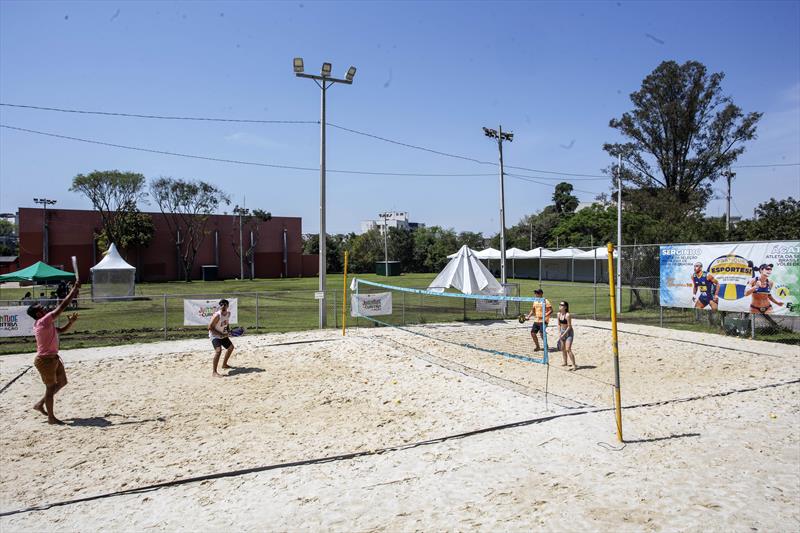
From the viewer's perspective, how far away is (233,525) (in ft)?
15.8

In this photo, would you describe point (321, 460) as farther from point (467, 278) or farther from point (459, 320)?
point (467, 278)

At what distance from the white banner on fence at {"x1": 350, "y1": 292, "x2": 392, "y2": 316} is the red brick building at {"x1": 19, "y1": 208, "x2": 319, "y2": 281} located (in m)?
37.4

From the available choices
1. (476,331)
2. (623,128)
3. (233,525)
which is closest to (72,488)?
(233,525)

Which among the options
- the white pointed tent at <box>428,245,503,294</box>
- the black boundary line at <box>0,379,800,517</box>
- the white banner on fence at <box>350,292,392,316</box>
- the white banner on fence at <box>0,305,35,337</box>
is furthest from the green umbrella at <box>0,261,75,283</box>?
the black boundary line at <box>0,379,800,517</box>

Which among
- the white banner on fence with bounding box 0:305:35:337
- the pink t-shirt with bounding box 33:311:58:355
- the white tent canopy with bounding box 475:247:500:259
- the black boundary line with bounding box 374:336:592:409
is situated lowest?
the black boundary line with bounding box 374:336:592:409

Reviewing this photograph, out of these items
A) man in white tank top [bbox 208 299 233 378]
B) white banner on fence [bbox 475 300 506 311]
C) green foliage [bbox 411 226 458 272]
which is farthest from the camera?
green foliage [bbox 411 226 458 272]

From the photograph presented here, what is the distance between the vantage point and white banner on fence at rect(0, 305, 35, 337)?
15113 millimetres

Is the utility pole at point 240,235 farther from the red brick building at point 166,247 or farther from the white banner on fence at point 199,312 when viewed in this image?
the white banner on fence at point 199,312

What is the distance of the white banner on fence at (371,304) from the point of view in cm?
1804

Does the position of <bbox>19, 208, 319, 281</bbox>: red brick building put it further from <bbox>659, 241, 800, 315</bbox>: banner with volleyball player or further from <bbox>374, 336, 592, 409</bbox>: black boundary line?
<bbox>659, 241, 800, 315</bbox>: banner with volleyball player

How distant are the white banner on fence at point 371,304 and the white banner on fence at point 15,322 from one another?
9.78 m

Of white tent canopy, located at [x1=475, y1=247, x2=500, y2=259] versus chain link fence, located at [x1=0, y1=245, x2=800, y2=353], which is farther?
white tent canopy, located at [x1=475, y1=247, x2=500, y2=259]

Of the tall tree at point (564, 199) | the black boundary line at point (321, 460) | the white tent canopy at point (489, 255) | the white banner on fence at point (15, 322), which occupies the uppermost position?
the tall tree at point (564, 199)

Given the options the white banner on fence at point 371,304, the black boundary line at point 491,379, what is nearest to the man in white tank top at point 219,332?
the black boundary line at point 491,379
